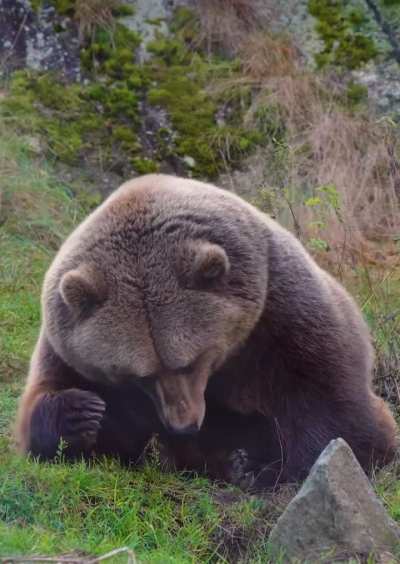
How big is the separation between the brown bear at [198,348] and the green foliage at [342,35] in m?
5.46

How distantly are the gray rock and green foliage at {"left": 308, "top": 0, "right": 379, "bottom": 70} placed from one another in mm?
7022

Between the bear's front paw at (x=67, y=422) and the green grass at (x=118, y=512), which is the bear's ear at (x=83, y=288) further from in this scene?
the green grass at (x=118, y=512)

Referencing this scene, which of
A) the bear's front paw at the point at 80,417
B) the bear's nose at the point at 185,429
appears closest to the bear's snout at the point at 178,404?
the bear's nose at the point at 185,429

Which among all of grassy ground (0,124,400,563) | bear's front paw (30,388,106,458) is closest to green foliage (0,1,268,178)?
grassy ground (0,124,400,563)

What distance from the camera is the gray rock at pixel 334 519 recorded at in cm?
418

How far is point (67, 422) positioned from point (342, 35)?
6.80m

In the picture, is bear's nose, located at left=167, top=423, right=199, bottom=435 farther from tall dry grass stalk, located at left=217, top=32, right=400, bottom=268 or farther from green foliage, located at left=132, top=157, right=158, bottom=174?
green foliage, located at left=132, top=157, right=158, bottom=174

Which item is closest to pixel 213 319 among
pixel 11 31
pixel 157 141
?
pixel 157 141

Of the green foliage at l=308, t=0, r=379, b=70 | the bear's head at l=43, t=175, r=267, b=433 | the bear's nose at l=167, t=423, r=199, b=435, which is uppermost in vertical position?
the green foliage at l=308, t=0, r=379, b=70

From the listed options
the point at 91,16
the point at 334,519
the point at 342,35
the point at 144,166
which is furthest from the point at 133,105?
the point at 334,519

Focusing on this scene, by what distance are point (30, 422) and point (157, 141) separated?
5.52m

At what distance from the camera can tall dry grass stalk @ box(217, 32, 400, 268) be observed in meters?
9.02

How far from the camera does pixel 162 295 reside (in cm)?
469

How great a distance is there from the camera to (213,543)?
15.5ft
